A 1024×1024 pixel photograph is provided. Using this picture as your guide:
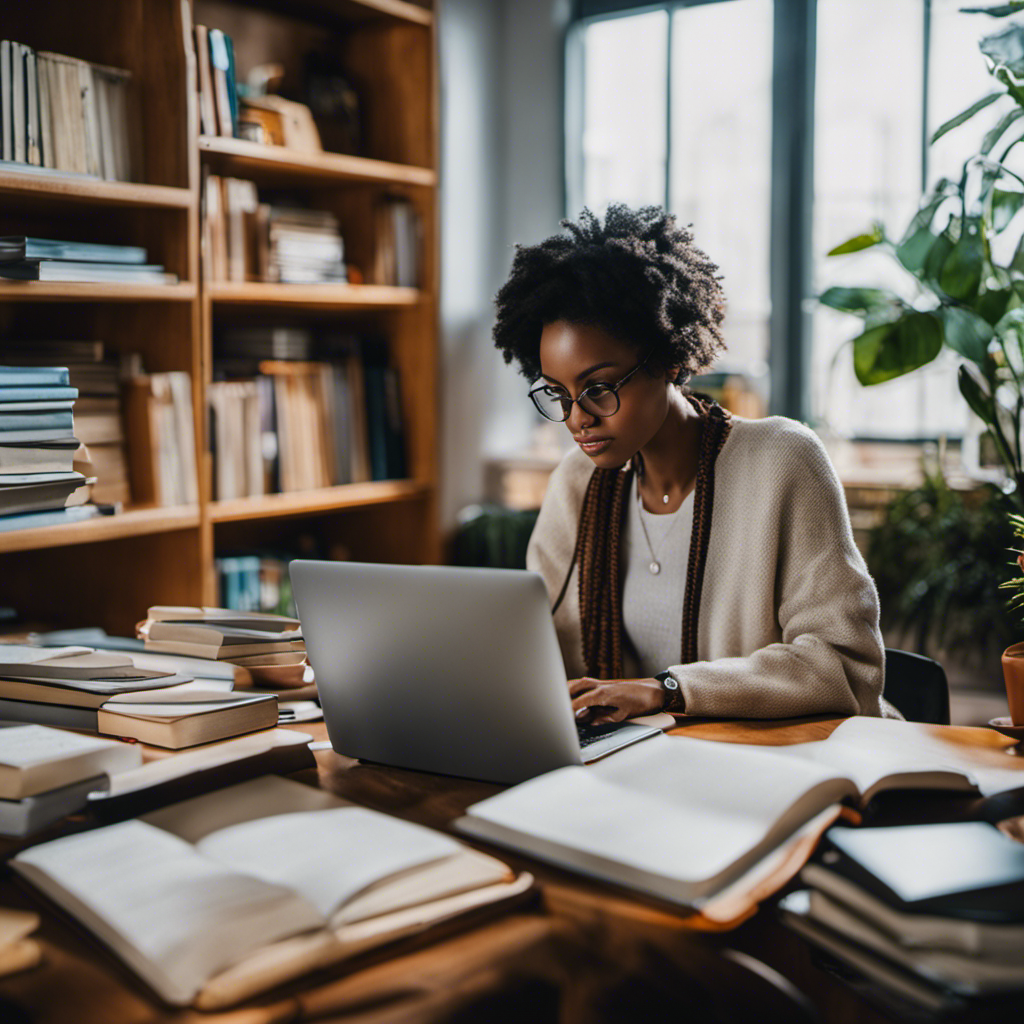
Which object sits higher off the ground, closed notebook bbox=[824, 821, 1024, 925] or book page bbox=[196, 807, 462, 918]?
closed notebook bbox=[824, 821, 1024, 925]

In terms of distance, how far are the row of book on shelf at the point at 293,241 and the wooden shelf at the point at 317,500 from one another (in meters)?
0.53

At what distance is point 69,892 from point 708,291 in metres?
1.38

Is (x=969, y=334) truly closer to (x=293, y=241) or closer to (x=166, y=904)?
(x=293, y=241)

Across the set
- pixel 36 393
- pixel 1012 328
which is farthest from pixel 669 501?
pixel 36 393

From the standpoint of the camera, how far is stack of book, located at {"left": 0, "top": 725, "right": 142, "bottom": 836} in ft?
3.29

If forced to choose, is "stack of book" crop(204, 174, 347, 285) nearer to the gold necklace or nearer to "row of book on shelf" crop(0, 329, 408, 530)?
"row of book on shelf" crop(0, 329, 408, 530)

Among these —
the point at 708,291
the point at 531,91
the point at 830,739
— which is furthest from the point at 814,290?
the point at 830,739

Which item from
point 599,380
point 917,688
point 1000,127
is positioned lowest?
point 917,688

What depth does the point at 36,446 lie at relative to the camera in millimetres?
1998

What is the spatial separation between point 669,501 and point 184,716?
962 mm

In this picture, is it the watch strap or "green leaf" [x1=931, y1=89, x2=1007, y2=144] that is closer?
the watch strap

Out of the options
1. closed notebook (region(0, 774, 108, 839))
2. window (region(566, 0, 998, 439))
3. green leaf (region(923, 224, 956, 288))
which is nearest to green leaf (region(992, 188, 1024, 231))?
green leaf (region(923, 224, 956, 288))

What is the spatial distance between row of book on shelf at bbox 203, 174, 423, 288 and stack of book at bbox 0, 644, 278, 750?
4.20ft

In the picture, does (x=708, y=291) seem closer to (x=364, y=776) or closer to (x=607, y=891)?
(x=364, y=776)
